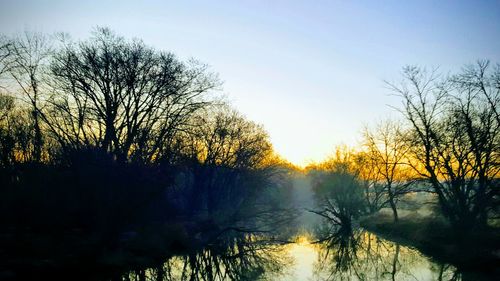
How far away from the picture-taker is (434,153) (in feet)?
85.3

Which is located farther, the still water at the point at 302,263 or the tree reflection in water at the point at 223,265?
the still water at the point at 302,263

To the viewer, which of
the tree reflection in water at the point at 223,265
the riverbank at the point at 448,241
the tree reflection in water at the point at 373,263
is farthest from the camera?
the tree reflection in water at the point at 373,263

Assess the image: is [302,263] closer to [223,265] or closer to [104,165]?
[223,265]

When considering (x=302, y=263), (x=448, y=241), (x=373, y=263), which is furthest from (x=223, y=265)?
(x=448, y=241)

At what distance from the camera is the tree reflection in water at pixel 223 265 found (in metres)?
20.5

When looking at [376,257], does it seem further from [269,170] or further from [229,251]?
[269,170]

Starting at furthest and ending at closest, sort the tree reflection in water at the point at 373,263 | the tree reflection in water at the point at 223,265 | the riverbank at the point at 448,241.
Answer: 1. the tree reflection in water at the point at 373,263
2. the tree reflection in water at the point at 223,265
3. the riverbank at the point at 448,241

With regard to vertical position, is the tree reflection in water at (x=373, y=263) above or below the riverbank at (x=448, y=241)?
below

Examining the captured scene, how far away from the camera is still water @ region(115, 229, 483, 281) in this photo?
20.7 m

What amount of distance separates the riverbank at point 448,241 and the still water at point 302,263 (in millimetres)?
882

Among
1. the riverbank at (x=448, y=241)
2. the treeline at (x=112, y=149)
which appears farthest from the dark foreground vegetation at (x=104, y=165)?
the riverbank at (x=448, y=241)

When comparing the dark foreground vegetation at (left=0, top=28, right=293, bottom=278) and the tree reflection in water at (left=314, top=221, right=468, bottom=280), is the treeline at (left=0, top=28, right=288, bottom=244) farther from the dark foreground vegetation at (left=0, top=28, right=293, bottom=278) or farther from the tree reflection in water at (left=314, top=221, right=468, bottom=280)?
the tree reflection in water at (left=314, top=221, right=468, bottom=280)

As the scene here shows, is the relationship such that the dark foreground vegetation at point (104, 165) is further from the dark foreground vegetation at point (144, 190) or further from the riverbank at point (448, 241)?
the riverbank at point (448, 241)

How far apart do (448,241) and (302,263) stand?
9.81 meters
